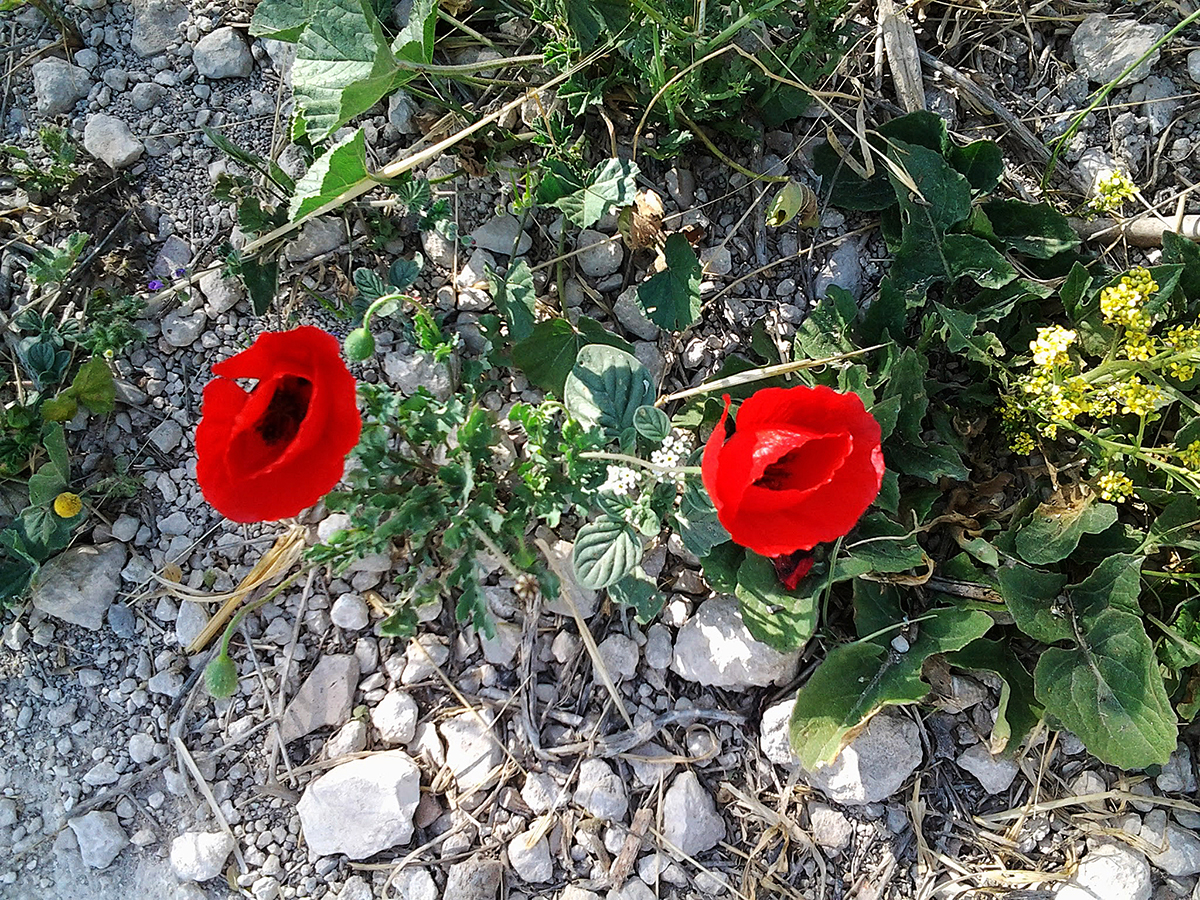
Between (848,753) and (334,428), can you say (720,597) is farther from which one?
(334,428)

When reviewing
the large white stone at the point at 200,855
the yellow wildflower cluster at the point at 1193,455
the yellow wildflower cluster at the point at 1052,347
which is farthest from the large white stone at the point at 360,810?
the yellow wildflower cluster at the point at 1193,455

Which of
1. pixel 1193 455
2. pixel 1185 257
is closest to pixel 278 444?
pixel 1193 455

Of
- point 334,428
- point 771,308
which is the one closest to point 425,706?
point 334,428

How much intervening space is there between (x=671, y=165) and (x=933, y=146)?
54 cm

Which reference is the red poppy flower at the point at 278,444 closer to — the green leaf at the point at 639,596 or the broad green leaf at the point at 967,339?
the green leaf at the point at 639,596

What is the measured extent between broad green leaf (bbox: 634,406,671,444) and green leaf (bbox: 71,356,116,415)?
1044 millimetres

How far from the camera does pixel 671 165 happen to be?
2.01 m

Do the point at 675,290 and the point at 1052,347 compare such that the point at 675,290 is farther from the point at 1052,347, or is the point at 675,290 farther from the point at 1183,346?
the point at 1183,346

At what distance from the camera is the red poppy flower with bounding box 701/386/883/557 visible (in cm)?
129

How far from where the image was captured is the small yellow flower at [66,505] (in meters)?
1.75

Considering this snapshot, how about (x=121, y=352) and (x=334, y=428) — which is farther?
(x=121, y=352)

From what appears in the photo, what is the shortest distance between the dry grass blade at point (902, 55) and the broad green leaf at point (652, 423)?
1024mm

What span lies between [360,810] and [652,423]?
0.88 m

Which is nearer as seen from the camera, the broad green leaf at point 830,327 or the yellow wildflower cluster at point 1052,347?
the yellow wildflower cluster at point 1052,347
